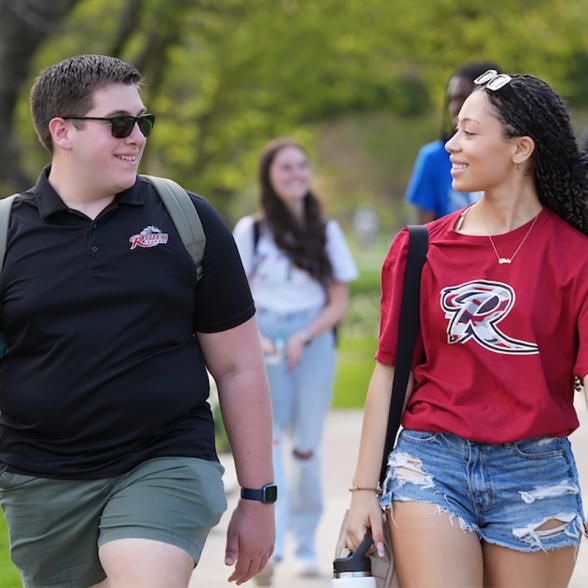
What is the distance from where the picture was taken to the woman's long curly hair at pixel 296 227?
23.9 ft

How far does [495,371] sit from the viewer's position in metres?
3.70

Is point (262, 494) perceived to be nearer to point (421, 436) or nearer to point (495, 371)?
point (421, 436)

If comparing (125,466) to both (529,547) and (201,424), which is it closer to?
(201,424)

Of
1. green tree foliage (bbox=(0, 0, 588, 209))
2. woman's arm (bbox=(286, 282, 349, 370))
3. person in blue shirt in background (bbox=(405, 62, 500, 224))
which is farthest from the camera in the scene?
green tree foliage (bbox=(0, 0, 588, 209))

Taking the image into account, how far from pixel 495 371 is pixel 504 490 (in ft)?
1.07

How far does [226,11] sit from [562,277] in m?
17.1

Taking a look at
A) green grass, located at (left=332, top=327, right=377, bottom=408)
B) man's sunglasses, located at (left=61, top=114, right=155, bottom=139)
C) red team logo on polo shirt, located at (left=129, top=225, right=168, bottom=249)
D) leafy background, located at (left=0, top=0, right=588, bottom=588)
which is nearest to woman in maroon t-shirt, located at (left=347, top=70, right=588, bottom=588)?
red team logo on polo shirt, located at (left=129, top=225, right=168, bottom=249)

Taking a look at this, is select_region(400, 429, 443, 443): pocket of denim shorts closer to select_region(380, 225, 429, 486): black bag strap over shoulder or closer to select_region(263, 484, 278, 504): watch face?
select_region(380, 225, 429, 486): black bag strap over shoulder

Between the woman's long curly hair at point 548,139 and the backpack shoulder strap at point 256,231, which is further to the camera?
the backpack shoulder strap at point 256,231

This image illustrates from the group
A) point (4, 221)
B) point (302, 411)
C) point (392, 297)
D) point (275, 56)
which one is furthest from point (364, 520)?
point (275, 56)

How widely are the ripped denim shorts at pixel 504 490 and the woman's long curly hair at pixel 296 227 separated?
11.8 feet

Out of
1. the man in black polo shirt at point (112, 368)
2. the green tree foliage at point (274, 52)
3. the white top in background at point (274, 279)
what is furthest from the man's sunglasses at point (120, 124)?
the green tree foliage at point (274, 52)

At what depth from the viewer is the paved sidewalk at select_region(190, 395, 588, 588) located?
6883mm

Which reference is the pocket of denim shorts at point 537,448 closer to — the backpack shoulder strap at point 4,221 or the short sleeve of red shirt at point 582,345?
the short sleeve of red shirt at point 582,345
